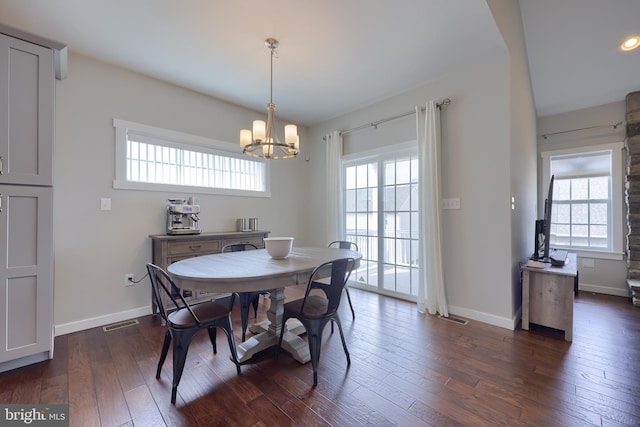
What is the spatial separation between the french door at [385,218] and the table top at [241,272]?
4.88 ft

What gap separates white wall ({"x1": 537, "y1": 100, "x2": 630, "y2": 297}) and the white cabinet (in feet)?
20.1

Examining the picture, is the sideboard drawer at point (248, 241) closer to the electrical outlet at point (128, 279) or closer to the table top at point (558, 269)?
the electrical outlet at point (128, 279)

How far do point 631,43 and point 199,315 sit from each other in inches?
201

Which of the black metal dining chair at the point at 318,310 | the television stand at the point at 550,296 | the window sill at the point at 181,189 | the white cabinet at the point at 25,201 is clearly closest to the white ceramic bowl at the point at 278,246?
the black metal dining chair at the point at 318,310

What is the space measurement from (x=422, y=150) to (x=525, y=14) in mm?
2022

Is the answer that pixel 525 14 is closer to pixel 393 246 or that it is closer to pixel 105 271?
pixel 393 246

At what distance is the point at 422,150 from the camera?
3205 mm

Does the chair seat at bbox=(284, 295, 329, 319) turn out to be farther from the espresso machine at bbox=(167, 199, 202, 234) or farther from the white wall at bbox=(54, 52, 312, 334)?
the white wall at bbox=(54, 52, 312, 334)

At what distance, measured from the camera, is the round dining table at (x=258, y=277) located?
5.37ft

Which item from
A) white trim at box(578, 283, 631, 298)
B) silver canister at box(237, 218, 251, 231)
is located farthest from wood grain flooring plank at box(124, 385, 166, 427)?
white trim at box(578, 283, 631, 298)

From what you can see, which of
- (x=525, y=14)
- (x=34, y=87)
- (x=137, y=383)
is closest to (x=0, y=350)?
(x=137, y=383)

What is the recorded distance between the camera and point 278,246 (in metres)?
2.26

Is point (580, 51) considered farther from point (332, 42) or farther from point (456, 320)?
point (456, 320)

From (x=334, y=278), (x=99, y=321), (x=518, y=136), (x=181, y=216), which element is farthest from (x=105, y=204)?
(x=518, y=136)
